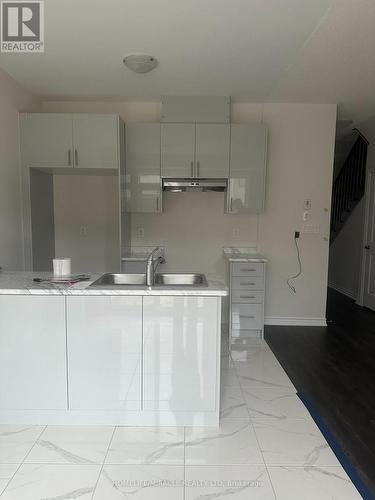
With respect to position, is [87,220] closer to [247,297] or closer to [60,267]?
[60,267]

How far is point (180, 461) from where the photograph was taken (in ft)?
5.88

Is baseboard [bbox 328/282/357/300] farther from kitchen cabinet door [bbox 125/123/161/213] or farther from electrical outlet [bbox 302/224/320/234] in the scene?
kitchen cabinet door [bbox 125/123/161/213]

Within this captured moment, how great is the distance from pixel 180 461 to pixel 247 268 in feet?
7.17

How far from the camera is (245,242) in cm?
416

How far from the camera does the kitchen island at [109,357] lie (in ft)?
6.67

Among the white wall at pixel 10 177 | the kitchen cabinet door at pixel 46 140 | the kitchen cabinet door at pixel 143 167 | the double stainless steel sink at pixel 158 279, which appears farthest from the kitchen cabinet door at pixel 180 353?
the kitchen cabinet door at pixel 46 140

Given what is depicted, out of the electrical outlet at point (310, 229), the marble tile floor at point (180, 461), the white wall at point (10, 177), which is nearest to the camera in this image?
the marble tile floor at point (180, 461)

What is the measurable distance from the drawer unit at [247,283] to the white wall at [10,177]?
89.9 inches

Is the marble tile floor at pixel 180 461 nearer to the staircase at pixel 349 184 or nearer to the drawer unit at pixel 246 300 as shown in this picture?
the drawer unit at pixel 246 300

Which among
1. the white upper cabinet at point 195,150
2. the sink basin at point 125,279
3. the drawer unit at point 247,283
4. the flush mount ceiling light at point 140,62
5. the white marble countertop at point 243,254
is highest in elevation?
the flush mount ceiling light at point 140,62

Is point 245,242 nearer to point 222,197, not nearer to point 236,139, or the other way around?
point 222,197

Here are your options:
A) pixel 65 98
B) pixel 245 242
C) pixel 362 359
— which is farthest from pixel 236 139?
pixel 362 359

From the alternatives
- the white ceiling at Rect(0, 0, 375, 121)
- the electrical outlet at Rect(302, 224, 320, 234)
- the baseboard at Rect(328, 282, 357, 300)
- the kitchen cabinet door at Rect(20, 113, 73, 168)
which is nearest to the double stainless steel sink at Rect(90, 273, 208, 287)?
the kitchen cabinet door at Rect(20, 113, 73, 168)

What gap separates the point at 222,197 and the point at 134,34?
209 centimetres
